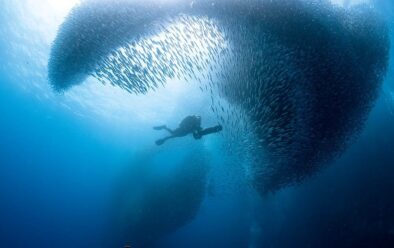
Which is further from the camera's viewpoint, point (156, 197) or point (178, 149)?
point (178, 149)

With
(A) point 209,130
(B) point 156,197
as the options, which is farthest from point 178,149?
(A) point 209,130

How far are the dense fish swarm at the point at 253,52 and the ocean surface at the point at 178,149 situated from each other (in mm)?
117

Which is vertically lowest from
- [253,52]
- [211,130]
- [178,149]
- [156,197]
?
[211,130]

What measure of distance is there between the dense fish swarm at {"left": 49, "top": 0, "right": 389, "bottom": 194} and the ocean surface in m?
0.12

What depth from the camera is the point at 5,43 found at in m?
24.1

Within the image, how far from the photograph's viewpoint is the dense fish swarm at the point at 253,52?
37.6 ft

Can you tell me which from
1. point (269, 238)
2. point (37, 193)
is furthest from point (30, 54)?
point (37, 193)

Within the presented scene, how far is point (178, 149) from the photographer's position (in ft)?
103

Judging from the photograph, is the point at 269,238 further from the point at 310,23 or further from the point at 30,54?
the point at 30,54

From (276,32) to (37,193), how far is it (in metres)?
63.6

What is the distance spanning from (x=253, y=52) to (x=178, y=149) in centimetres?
2111

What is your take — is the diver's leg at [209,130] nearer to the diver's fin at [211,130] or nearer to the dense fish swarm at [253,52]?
the diver's fin at [211,130]

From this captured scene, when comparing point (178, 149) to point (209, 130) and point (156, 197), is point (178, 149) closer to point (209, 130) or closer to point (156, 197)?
point (156, 197)

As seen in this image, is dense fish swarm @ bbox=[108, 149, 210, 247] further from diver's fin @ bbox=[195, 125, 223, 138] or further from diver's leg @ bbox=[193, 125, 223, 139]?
diver's fin @ bbox=[195, 125, 223, 138]
